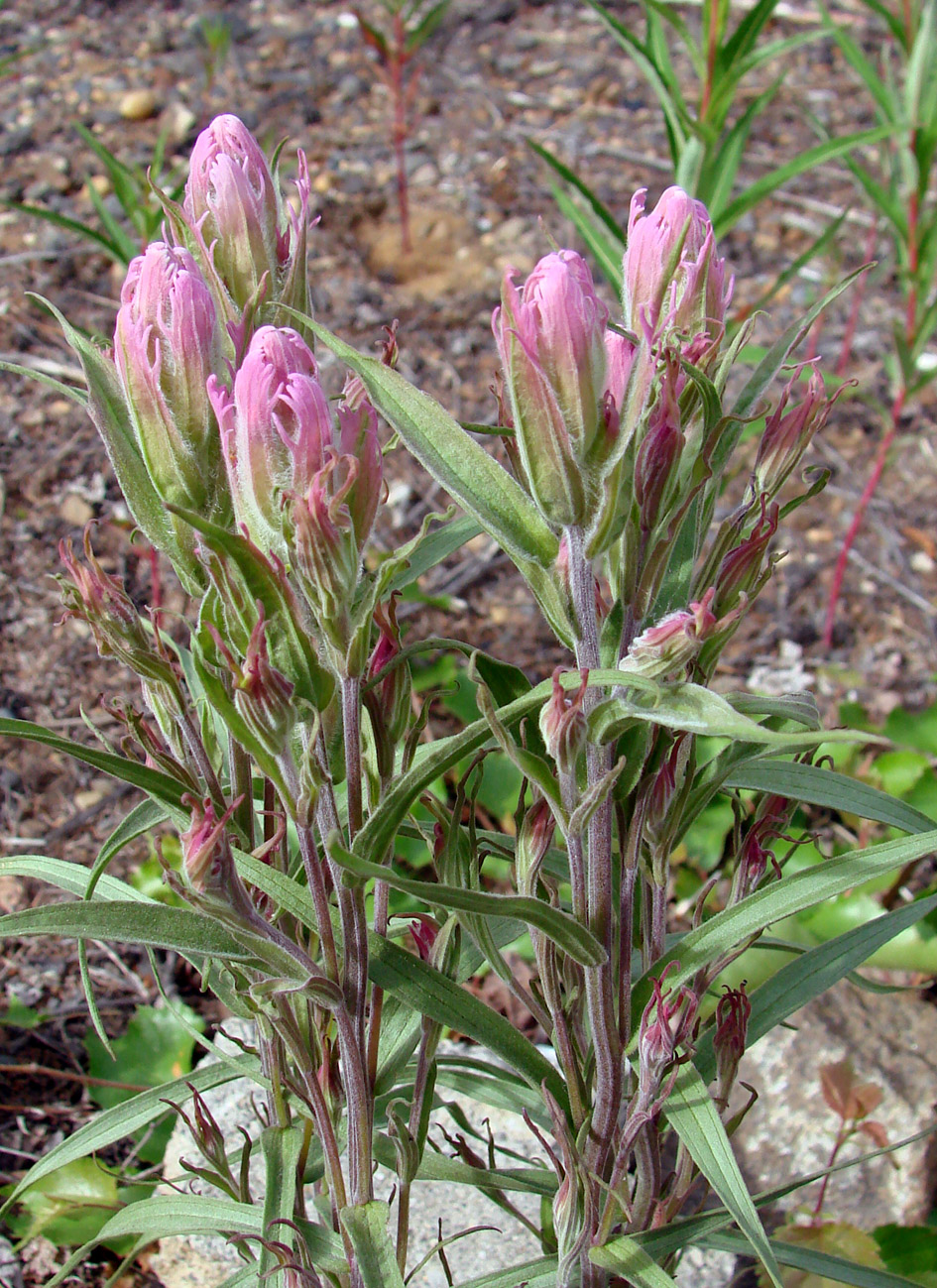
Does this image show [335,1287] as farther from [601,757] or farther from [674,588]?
[674,588]

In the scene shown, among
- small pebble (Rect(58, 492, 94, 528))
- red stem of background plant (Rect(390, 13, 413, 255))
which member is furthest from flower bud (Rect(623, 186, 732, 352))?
red stem of background plant (Rect(390, 13, 413, 255))

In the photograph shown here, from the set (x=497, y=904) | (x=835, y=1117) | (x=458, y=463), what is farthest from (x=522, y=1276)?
(x=835, y=1117)

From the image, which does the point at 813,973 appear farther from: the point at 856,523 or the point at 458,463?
the point at 856,523

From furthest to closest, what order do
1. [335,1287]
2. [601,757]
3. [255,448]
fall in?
[335,1287] < [601,757] < [255,448]

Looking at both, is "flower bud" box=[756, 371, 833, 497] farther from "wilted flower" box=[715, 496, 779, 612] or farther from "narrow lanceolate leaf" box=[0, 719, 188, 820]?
"narrow lanceolate leaf" box=[0, 719, 188, 820]

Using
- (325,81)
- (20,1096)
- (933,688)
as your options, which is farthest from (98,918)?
(325,81)

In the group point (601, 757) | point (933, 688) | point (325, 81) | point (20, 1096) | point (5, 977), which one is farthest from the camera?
point (325, 81)

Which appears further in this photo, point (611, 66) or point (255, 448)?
point (611, 66)

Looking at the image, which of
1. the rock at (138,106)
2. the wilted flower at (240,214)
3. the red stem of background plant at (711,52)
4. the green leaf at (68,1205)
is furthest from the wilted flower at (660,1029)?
the rock at (138,106)
